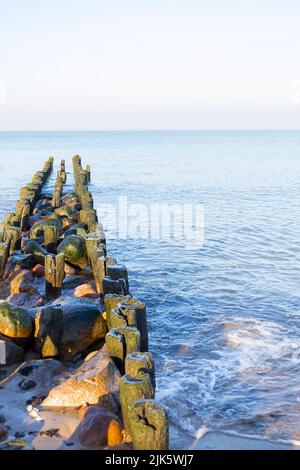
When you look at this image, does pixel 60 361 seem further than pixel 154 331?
No

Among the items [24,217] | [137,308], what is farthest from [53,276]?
[24,217]

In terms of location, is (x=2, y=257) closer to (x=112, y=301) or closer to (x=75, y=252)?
(x=75, y=252)

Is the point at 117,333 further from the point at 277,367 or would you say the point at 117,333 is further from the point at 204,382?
the point at 277,367

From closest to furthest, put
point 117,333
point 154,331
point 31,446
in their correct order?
1. point 31,446
2. point 117,333
3. point 154,331

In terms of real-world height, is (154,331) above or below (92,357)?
below

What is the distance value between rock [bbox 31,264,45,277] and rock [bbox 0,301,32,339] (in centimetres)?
447

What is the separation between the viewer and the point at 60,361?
30.7 ft

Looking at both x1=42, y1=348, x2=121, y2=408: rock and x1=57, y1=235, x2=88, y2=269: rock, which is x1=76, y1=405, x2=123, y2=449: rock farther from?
x1=57, y1=235, x2=88, y2=269: rock

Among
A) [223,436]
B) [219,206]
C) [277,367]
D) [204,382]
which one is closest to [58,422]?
[223,436]

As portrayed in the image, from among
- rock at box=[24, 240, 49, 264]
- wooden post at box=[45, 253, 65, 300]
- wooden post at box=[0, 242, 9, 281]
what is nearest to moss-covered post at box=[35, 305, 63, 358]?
wooden post at box=[45, 253, 65, 300]

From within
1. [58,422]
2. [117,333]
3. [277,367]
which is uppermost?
[117,333]

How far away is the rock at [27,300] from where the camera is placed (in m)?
12.1

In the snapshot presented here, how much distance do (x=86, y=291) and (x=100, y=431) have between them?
5388 mm
